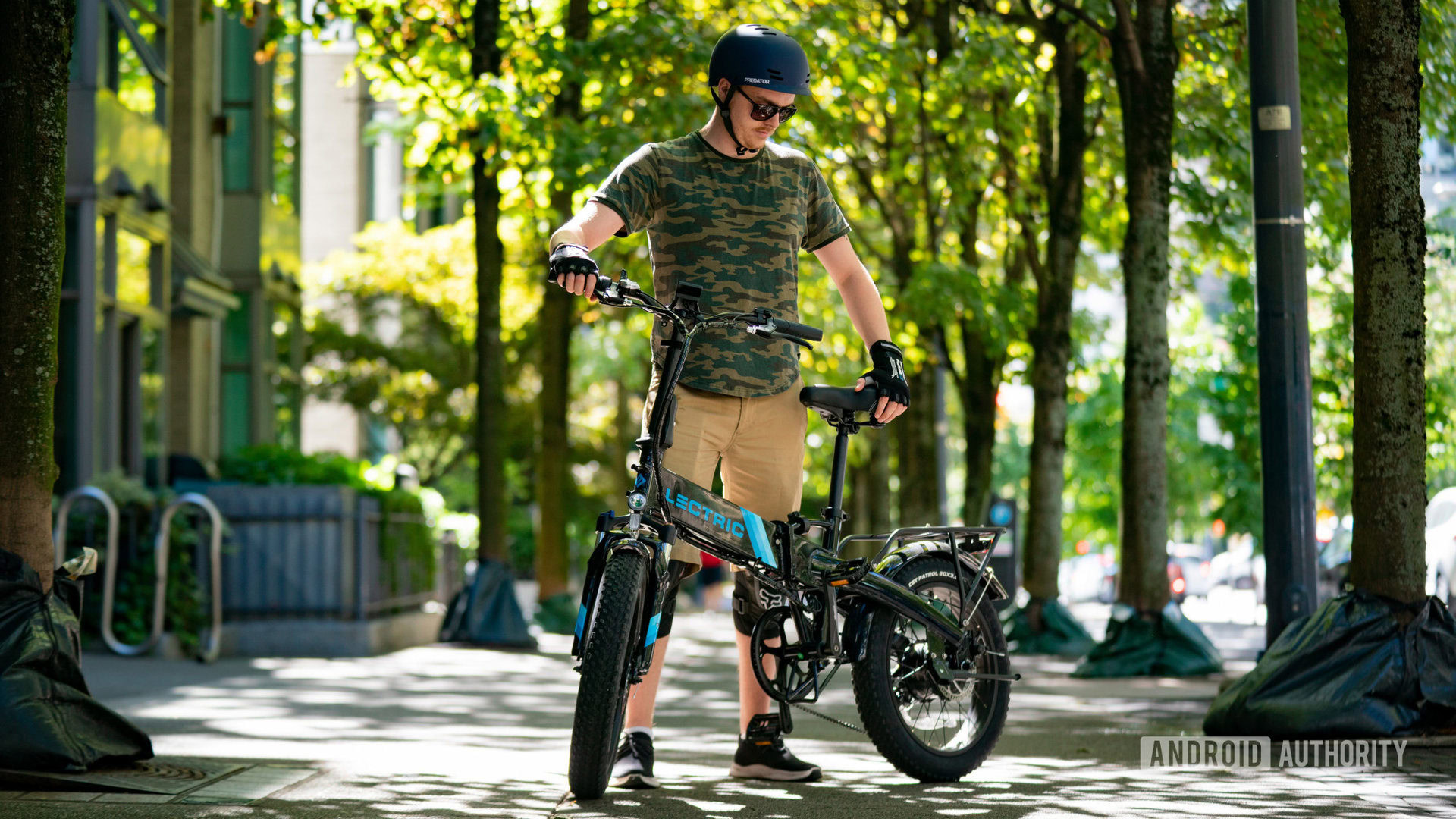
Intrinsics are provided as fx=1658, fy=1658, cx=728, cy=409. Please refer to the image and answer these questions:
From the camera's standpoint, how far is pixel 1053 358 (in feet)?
52.7

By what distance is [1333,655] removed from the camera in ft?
20.0

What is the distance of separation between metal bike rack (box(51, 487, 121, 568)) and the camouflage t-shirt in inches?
272

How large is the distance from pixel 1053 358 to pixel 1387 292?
9683 mm

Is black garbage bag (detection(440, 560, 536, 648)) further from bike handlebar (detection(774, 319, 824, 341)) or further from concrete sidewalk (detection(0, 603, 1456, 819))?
bike handlebar (detection(774, 319, 824, 341))

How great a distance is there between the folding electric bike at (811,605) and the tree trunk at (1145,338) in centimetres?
673

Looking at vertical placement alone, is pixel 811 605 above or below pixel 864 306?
below

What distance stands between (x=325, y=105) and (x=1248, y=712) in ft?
123

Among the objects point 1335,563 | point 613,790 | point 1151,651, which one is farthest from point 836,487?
point 1335,563

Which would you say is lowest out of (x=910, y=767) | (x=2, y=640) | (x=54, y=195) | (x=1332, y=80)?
(x=910, y=767)

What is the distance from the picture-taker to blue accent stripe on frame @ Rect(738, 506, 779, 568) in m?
4.99

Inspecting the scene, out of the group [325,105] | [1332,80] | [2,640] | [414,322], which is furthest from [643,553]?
[325,105]

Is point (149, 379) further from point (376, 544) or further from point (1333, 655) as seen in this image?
point (1333, 655)

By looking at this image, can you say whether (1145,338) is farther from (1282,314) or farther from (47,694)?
(47,694)

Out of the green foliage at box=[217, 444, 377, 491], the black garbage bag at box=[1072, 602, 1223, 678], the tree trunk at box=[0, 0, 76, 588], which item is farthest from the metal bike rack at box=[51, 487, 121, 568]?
the black garbage bag at box=[1072, 602, 1223, 678]
